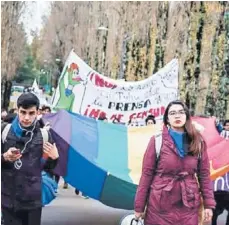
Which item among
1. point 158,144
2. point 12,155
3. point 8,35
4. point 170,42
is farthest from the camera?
point 8,35

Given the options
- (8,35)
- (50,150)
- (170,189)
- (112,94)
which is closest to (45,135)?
(50,150)

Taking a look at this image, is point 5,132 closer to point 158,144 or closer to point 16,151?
point 16,151

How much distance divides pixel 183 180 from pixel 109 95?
8.77 meters

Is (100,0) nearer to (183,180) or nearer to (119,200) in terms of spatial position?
(119,200)

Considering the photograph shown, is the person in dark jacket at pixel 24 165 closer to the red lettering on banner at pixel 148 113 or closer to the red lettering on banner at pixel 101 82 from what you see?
the red lettering on banner at pixel 148 113

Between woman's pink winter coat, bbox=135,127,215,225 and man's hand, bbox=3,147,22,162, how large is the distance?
836 mm

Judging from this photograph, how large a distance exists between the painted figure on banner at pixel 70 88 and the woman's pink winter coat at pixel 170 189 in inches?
360

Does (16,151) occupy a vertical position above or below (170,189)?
above

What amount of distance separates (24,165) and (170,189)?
3.24 ft

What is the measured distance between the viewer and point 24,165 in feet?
16.5

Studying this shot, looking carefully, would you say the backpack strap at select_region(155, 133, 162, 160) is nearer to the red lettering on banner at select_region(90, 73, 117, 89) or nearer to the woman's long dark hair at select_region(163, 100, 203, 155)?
the woman's long dark hair at select_region(163, 100, 203, 155)

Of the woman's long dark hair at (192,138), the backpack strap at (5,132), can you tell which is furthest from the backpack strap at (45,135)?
the woman's long dark hair at (192,138)

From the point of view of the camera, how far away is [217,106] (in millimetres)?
26547

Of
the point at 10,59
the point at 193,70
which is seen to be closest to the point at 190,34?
the point at 193,70
